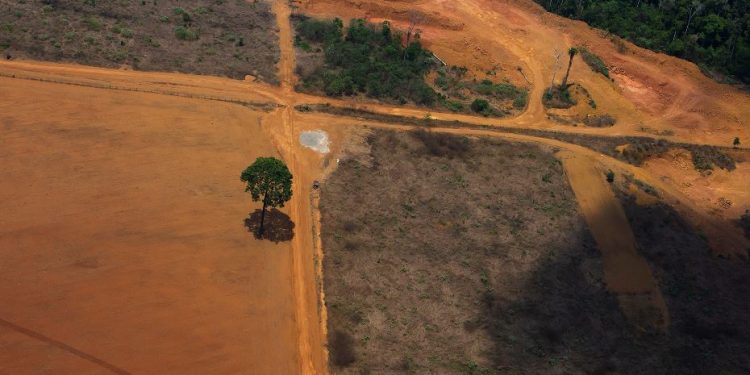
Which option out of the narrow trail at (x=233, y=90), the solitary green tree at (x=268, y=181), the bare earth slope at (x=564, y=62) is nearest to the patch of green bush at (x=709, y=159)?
the narrow trail at (x=233, y=90)

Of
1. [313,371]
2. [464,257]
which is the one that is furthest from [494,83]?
[313,371]

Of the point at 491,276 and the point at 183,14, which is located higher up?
the point at 183,14

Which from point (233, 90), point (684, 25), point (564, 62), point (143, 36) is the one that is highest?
point (684, 25)

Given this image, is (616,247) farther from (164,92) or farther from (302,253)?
(164,92)

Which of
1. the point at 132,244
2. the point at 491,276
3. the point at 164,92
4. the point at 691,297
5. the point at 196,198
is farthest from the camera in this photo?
the point at 164,92

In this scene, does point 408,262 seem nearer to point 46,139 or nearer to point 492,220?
point 492,220

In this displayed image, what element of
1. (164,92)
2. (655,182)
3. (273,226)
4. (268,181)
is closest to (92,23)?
(164,92)
